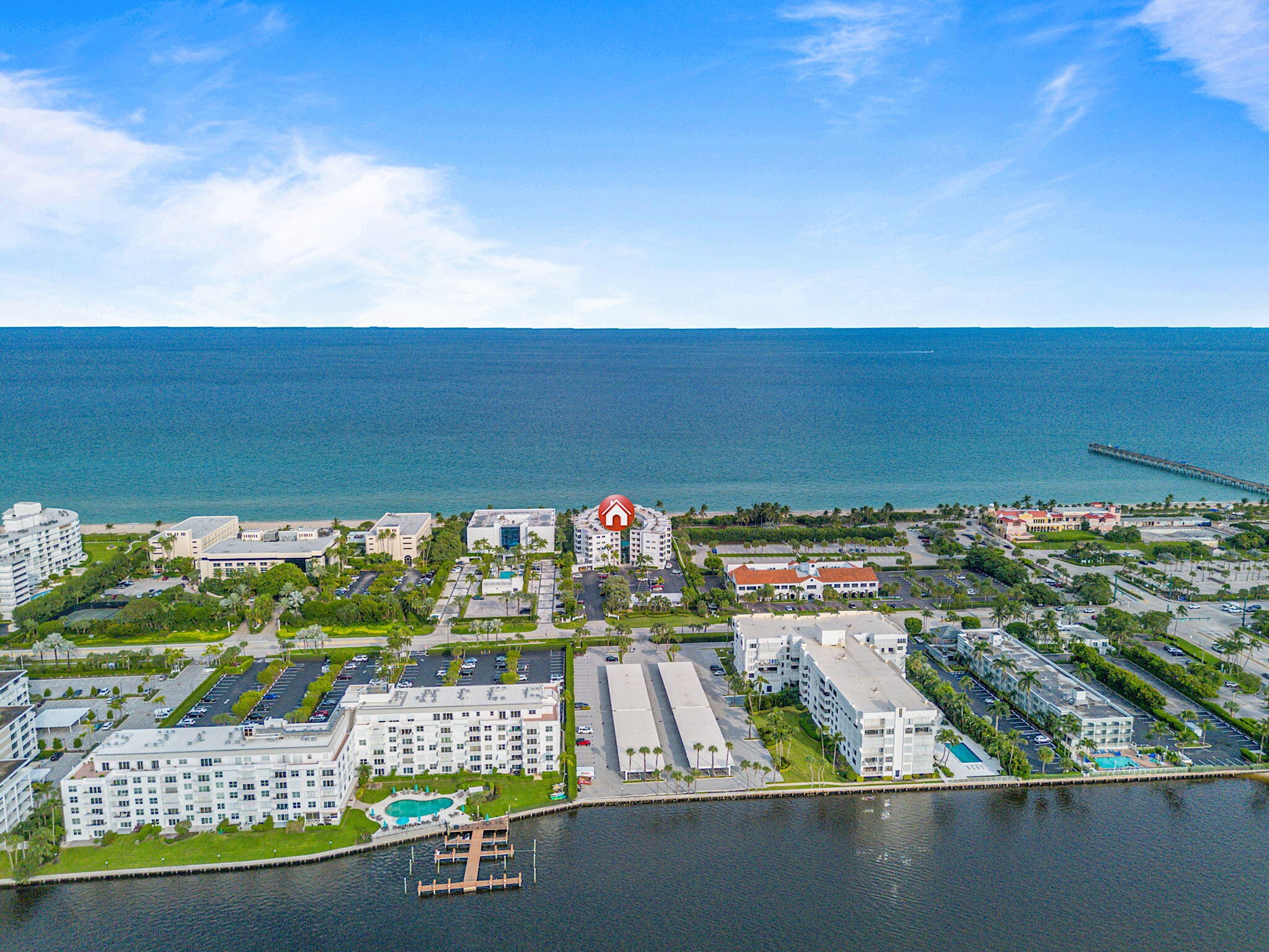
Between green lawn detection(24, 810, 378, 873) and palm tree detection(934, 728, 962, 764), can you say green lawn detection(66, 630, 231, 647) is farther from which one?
palm tree detection(934, 728, 962, 764)

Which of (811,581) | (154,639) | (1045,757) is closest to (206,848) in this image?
(154,639)

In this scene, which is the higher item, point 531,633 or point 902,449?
point 902,449

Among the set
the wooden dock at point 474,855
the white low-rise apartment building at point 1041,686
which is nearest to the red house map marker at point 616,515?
the white low-rise apartment building at point 1041,686

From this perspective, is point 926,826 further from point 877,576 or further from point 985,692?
point 877,576

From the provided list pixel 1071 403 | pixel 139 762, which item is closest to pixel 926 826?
pixel 139 762

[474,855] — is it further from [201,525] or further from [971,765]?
[201,525]

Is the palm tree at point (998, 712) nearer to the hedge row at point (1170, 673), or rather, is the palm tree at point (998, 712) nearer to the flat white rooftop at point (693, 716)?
the hedge row at point (1170, 673)
